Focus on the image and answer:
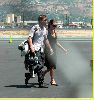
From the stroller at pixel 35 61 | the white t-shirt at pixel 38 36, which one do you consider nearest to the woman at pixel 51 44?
the stroller at pixel 35 61

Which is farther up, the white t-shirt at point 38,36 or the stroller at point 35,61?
the white t-shirt at point 38,36

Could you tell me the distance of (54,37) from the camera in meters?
11.6

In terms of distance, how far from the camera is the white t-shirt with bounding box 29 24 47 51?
1116cm

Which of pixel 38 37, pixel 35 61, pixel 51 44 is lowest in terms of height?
pixel 35 61

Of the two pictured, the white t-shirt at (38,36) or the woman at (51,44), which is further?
the woman at (51,44)

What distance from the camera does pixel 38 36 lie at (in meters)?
11.2

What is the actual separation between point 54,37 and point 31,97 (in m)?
2.21

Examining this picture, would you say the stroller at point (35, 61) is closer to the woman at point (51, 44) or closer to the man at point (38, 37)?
the man at point (38, 37)

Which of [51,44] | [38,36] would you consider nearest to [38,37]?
[38,36]

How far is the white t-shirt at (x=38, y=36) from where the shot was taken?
36.6ft

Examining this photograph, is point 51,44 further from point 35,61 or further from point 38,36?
point 35,61

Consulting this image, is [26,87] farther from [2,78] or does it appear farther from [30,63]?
[2,78]

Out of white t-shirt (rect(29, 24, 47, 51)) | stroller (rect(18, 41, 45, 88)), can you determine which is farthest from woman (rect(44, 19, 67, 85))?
white t-shirt (rect(29, 24, 47, 51))

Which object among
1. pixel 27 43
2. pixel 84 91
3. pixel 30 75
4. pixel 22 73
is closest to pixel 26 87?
pixel 30 75
